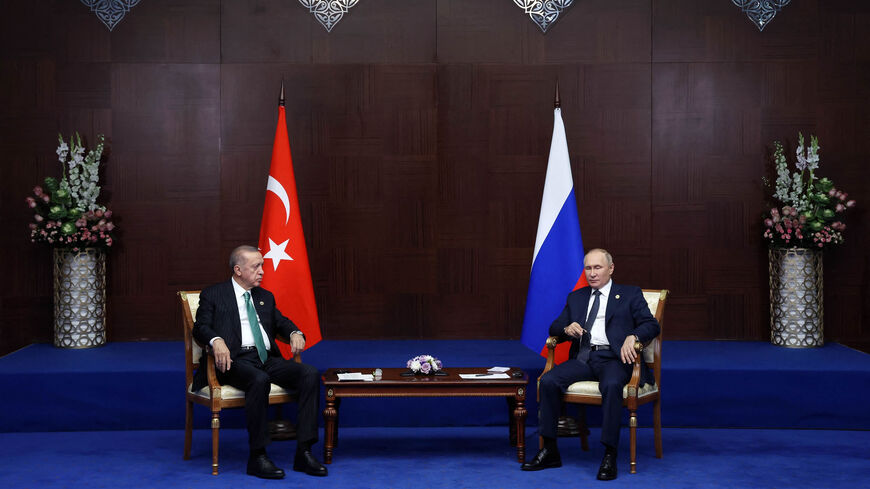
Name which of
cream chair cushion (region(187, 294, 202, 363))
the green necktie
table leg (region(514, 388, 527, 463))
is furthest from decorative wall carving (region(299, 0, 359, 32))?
table leg (region(514, 388, 527, 463))

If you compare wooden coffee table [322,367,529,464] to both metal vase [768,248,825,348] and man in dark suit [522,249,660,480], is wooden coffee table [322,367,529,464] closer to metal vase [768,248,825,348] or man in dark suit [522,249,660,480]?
man in dark suit [522,249,660,480]

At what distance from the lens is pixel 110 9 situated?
690 cm

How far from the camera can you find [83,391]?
18.4 feet

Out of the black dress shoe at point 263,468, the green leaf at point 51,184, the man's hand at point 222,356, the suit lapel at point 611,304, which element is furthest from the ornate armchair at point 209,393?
the green leaf at point 51,184

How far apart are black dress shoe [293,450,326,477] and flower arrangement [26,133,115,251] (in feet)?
8.95

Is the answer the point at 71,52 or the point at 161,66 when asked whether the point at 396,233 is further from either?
the point at 71,52

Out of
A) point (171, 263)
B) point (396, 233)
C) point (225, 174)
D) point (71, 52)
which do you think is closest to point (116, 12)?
point (71, 52)

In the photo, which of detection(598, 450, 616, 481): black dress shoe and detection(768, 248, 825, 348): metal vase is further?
detection(768, 248, 825, 348): metal vase

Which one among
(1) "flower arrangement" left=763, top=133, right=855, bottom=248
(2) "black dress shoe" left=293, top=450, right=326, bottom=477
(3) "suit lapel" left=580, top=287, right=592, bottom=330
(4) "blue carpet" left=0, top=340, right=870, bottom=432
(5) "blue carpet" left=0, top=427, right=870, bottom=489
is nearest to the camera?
(5) "blue carpet" left=0, top=427, right=870, bottom=489

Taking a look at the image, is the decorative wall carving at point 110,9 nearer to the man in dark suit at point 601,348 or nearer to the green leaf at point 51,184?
the green leaf at point 51,184

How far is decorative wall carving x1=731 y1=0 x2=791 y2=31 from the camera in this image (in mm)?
6938

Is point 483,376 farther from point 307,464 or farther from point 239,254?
point 239,254

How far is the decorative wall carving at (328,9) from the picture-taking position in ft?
22.8

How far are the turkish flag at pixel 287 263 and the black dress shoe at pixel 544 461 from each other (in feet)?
6.05
